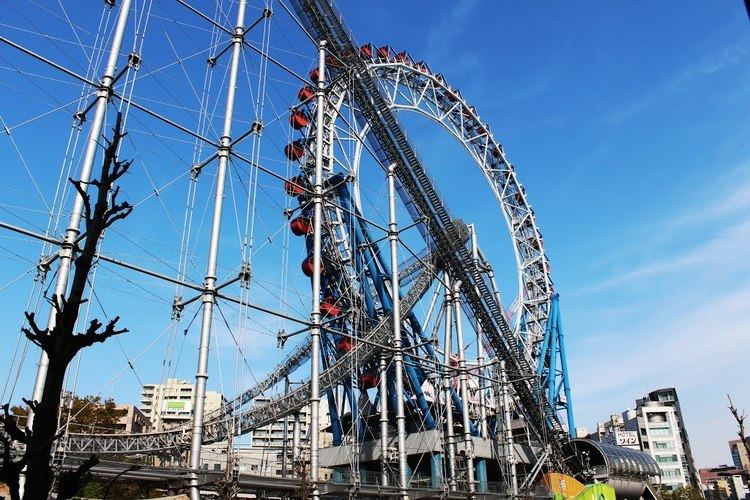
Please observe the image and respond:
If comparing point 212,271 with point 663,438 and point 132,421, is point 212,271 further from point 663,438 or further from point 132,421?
point 663,438

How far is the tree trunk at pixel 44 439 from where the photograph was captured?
5.08 metres

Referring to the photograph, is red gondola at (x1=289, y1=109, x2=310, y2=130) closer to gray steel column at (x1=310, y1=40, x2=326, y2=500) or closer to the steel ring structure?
the steel ring structure

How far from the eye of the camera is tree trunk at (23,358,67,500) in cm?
508

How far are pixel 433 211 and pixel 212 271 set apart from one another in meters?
15.4

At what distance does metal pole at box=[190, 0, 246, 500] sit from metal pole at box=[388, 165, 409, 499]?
8.74 m

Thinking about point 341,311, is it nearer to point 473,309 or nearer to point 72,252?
point 473,309

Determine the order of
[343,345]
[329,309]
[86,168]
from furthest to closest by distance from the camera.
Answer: [343,345]
[329,309]
[86,168]

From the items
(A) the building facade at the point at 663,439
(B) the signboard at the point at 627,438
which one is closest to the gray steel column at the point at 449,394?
(A) the building facade at the point at 663,439

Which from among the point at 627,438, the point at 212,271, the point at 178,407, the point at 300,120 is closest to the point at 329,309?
the point at 300,120

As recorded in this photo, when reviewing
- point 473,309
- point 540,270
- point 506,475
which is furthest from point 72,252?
point 540,270

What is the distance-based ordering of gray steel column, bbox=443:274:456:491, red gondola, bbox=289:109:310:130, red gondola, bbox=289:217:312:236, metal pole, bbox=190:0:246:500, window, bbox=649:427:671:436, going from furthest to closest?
window, bbox=649:427:671:436 < red gondola, bbox=289:109:310:130 < red gondola, bbox=289:217:312:236 < gray steel column, bbox=443:274:456:491 < metal pole, bbox=190:0:246:500

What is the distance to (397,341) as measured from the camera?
84.2ft

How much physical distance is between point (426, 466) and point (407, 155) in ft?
60.6

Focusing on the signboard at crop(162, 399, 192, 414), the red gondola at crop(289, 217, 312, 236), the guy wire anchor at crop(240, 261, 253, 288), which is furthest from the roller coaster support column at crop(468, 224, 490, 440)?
the signboard at crop(162, 399, 192, 414)
